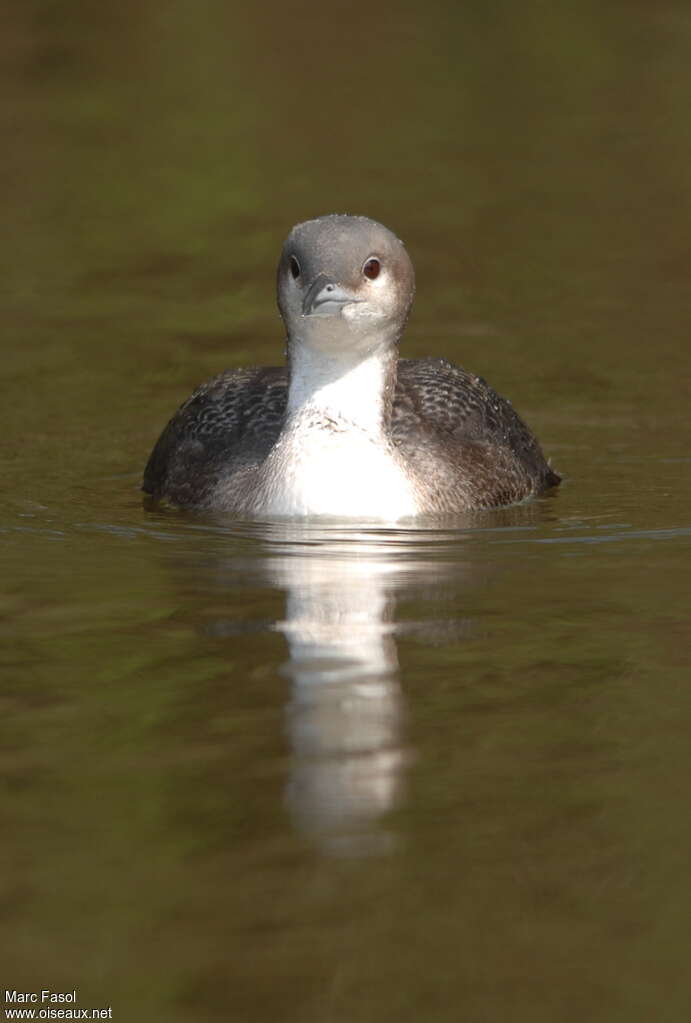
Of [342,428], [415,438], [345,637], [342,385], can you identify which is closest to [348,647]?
[345,637]

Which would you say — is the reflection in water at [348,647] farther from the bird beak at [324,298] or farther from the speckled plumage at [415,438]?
the bird beak at [324,298]

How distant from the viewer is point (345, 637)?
8602mm

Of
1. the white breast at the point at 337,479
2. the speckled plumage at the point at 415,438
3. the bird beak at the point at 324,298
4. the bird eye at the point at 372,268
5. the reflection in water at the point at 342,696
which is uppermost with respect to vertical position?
the bird eye at the point at 372,268

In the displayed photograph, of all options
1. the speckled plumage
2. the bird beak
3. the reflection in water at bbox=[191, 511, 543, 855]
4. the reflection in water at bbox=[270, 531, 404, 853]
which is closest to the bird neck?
the speckled plumage

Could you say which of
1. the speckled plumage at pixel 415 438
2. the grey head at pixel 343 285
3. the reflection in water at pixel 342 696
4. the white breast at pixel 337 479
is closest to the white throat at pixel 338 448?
the white breast at pixel 337 479

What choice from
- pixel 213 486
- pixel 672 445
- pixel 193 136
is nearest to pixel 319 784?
pixel 213 486

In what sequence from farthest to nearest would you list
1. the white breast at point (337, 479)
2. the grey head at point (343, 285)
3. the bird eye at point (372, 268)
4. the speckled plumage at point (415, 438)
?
the speckled plumage at point (415, 438) → the white breast at point (337, 479) → the bird eye at point (372, 268) → the grey head at point (343, 285)

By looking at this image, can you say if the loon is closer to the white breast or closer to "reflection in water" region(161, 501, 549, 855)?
the white breast

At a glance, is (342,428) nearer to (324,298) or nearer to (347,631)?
(324,298)

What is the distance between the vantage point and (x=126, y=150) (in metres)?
21.6

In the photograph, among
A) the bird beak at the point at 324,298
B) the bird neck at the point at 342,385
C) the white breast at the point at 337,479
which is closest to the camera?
the bird beak at the point at 324,298

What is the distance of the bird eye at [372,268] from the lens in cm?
1059

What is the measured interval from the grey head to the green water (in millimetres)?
947

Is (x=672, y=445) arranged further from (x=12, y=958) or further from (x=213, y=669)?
(x=12, y=958)
